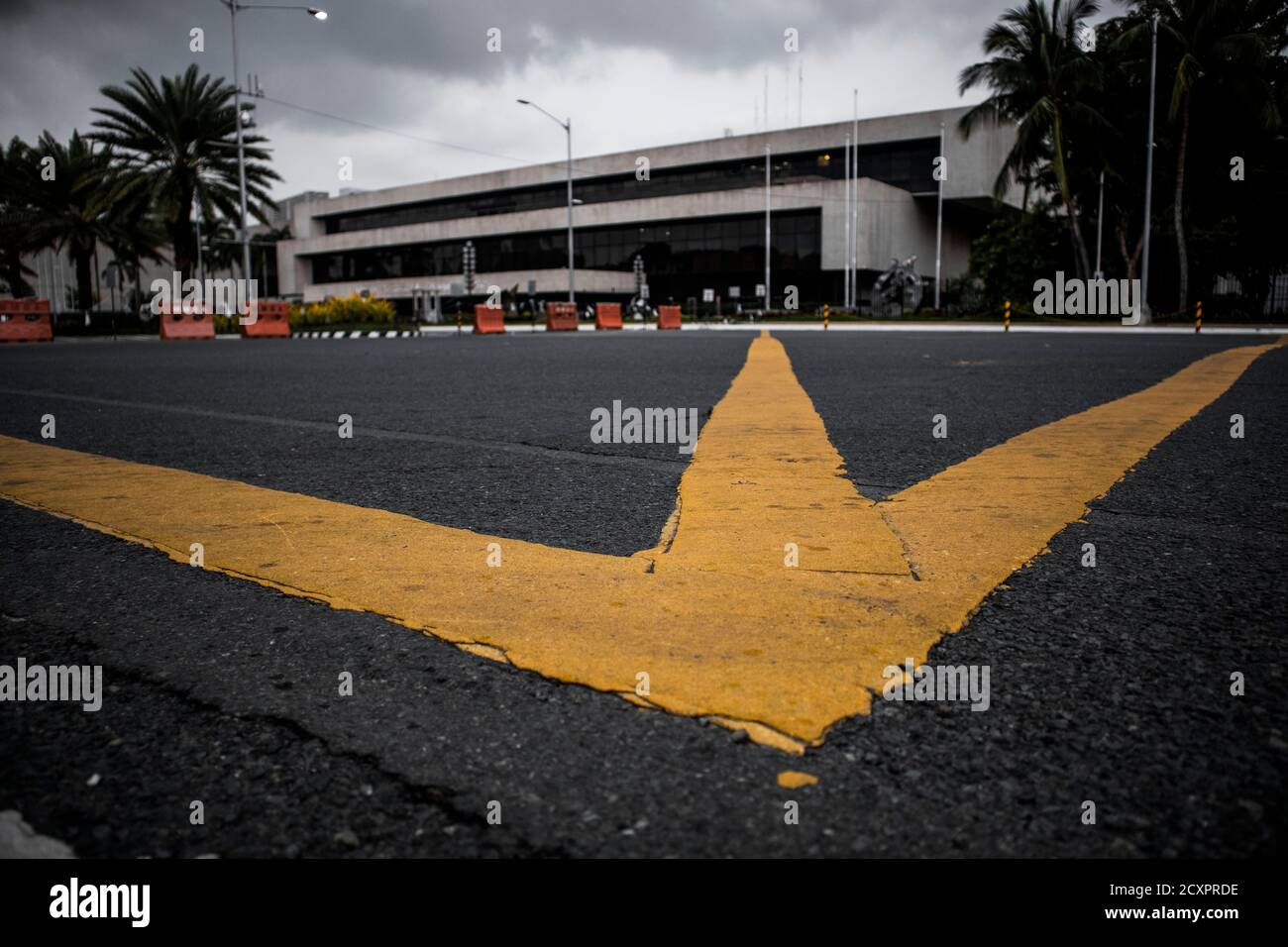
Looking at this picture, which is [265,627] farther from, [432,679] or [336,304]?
[336,304]

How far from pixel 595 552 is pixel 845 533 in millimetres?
804

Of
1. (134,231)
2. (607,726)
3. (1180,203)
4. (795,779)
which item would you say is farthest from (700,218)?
(795,779)

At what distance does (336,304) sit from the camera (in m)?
35.7

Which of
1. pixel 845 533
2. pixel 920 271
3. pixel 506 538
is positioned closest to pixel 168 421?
pixel 506 538

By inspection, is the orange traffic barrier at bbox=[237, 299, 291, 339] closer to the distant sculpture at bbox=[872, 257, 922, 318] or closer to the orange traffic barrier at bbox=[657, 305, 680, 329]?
the orange traffic barrier at bbox=[657, 305, 680, 329]

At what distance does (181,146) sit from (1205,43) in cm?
3689

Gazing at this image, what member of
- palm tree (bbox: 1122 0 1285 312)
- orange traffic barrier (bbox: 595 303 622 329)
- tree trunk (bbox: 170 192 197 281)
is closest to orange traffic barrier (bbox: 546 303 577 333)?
orange traffic barrier (bbox: 595 303 622 329)

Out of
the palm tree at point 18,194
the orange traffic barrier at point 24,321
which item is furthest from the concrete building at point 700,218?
the orange traffic barrier at point 24,321

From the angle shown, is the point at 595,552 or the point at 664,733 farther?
the point at 595,552

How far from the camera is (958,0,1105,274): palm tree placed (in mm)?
33656

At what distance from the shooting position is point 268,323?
30.0m

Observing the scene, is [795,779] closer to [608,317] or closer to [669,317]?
[669,317]

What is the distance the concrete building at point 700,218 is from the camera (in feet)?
174
